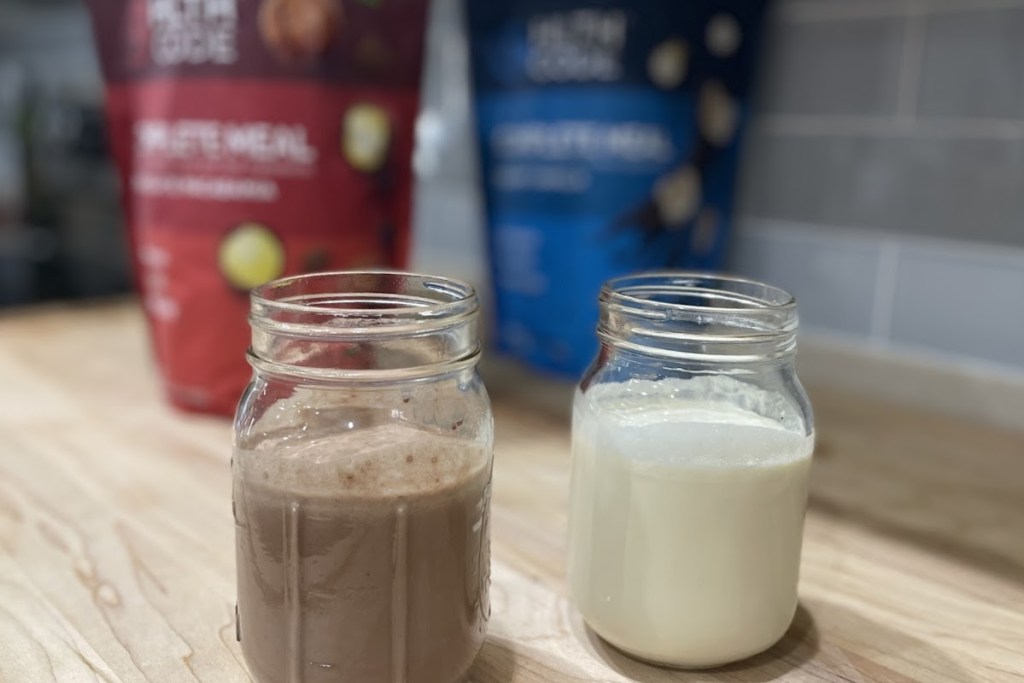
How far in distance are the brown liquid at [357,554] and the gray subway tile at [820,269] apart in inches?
25.3

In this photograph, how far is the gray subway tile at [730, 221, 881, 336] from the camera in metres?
0.94

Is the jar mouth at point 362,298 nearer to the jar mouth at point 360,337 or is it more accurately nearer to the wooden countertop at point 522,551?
the jar mouth at point 360,337

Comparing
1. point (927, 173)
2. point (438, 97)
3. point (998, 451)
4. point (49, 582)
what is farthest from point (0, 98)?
point (998, 451)

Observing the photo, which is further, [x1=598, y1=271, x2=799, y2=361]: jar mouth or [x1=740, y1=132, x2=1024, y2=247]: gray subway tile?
[x1=740, y1=132, x2=1024, y2=247]: gray subway tile

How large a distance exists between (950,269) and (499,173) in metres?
0.46

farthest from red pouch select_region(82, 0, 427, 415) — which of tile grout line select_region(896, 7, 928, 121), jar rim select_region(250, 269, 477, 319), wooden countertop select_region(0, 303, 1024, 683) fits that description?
tile grout line select_region(896, 7, 928, 121)

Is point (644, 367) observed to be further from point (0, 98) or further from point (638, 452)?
point (0, 98)

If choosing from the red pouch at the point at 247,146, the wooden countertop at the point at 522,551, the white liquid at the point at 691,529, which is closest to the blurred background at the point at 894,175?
the wooden countertop at the point at 522,551

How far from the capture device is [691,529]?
0.44 meters

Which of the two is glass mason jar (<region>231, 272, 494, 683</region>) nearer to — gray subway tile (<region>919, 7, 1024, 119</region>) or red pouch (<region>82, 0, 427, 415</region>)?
red pouch (<region>82, 0, 427, 415</region>)

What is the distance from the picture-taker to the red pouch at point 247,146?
761 millimetres

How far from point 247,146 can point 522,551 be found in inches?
→ 16.5

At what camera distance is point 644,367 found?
1.56 ft

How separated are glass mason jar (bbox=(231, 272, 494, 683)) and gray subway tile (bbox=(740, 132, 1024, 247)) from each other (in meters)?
0.61
